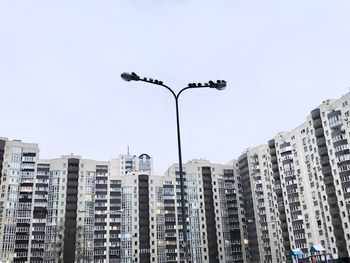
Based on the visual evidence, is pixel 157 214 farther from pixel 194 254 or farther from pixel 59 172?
pixel 59 172

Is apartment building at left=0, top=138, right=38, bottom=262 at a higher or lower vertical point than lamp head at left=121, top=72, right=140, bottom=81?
higher

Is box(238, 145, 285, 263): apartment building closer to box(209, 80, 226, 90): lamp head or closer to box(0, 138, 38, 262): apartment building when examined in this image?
box(0, 138, 38, 262): apartment building

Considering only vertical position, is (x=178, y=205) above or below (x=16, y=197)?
below

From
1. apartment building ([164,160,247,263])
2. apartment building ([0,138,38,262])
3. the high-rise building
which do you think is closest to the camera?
the high-rise building

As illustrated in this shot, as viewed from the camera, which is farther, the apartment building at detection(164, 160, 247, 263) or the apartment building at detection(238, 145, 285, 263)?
the apartment building at detection(164, 160, 247, 263)

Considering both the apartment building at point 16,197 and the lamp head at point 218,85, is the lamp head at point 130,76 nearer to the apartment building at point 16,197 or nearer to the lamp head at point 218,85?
the lamp head at point 218,85

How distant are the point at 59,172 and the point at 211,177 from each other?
5995cm

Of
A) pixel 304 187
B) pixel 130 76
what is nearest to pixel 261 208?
pixel 304 187

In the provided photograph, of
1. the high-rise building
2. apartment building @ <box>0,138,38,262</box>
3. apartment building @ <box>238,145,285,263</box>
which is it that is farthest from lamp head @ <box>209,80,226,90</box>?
apartment building @ <box>0,138,38,262</box>

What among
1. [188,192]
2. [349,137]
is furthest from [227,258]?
[349,137]

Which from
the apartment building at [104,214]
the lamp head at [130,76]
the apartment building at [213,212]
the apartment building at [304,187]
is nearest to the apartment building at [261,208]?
the apartment building at [304,187]

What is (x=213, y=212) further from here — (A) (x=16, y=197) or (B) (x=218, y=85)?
(B) (x=218, y=85)

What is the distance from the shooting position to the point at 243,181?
163m

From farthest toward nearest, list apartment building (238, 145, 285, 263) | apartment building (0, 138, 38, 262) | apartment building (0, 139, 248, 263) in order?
apartment building (238, 145, 285, 263)
apartment building (0, 139, 248, 263)
apartment building (0, 138, 38, 262)
